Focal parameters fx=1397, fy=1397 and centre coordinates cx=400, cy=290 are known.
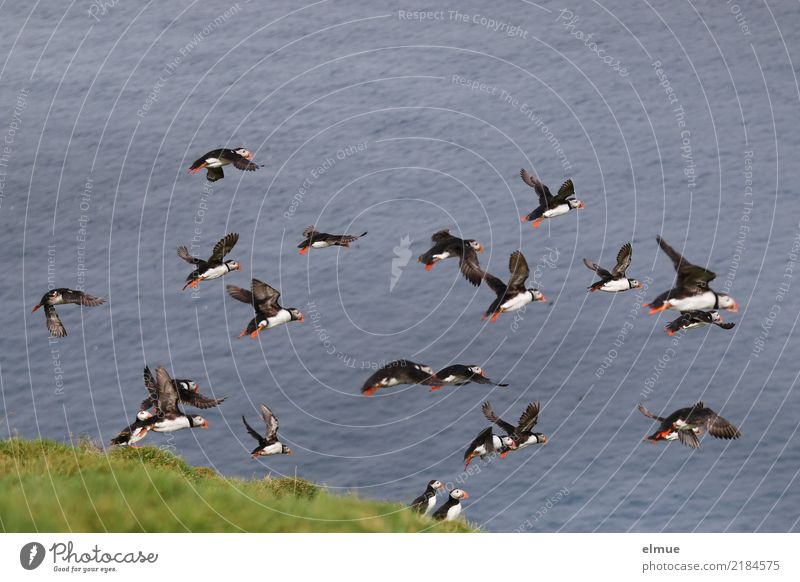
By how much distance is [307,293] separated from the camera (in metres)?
84.1

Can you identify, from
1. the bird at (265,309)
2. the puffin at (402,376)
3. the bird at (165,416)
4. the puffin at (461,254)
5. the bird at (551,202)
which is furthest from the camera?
the bird at (551,202)

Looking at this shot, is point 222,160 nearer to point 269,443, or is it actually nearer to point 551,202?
point 269,443

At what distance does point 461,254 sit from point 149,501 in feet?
45.1

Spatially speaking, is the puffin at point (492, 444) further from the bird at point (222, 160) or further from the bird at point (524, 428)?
the bird at point (222, 160)

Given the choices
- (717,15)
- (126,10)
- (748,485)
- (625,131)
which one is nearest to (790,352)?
(748,485)

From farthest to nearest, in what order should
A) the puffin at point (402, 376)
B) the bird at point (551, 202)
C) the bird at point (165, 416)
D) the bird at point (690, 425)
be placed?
the bird at point (551, 202)
the bird at point (690, 425)
the bird at point (165, 416)
the puffin at point (402, 376)

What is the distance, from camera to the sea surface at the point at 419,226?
71.4 metres

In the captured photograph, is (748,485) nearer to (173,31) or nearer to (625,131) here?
(625,131)

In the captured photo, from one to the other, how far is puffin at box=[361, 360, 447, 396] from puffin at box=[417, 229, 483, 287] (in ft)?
10.9

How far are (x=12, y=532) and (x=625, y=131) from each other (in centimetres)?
6315

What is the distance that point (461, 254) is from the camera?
48844 millimetres
